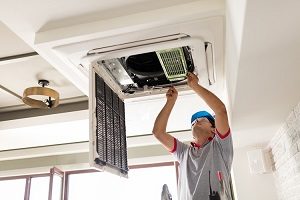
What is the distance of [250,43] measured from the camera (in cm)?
100

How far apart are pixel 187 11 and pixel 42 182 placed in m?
3.71

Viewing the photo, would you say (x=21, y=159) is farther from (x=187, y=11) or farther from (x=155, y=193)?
(x=187, y=11)

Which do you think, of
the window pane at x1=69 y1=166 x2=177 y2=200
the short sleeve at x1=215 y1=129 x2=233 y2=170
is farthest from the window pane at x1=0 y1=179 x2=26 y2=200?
the short sleeve at x1=215 y1=129 x2=233 y2=170

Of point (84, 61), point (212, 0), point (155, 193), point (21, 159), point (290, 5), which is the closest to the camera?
point (290, 5)

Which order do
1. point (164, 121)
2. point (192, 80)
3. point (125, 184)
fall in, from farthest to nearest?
point (125, 184)
point (164, 121)
point (192, 80)

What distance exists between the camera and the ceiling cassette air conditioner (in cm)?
144

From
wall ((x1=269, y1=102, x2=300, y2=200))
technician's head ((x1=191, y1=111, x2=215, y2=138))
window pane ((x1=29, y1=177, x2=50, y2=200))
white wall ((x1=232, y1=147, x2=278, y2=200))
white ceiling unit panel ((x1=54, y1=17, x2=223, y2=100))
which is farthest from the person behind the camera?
window pane ((x1=29, y1=177, x2=50, y2=200))

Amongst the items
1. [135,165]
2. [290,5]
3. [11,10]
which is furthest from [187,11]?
[135,165]

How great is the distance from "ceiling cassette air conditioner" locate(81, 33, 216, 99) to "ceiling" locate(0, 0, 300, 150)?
11 centimetres

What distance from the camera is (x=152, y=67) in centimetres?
168

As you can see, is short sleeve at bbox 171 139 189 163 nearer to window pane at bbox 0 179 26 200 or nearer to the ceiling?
the ceiling

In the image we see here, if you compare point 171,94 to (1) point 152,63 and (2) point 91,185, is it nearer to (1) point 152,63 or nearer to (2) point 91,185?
(1) point 152,63

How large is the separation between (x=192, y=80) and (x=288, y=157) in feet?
2.36

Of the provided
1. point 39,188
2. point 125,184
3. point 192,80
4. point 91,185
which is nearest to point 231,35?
point 192,80
